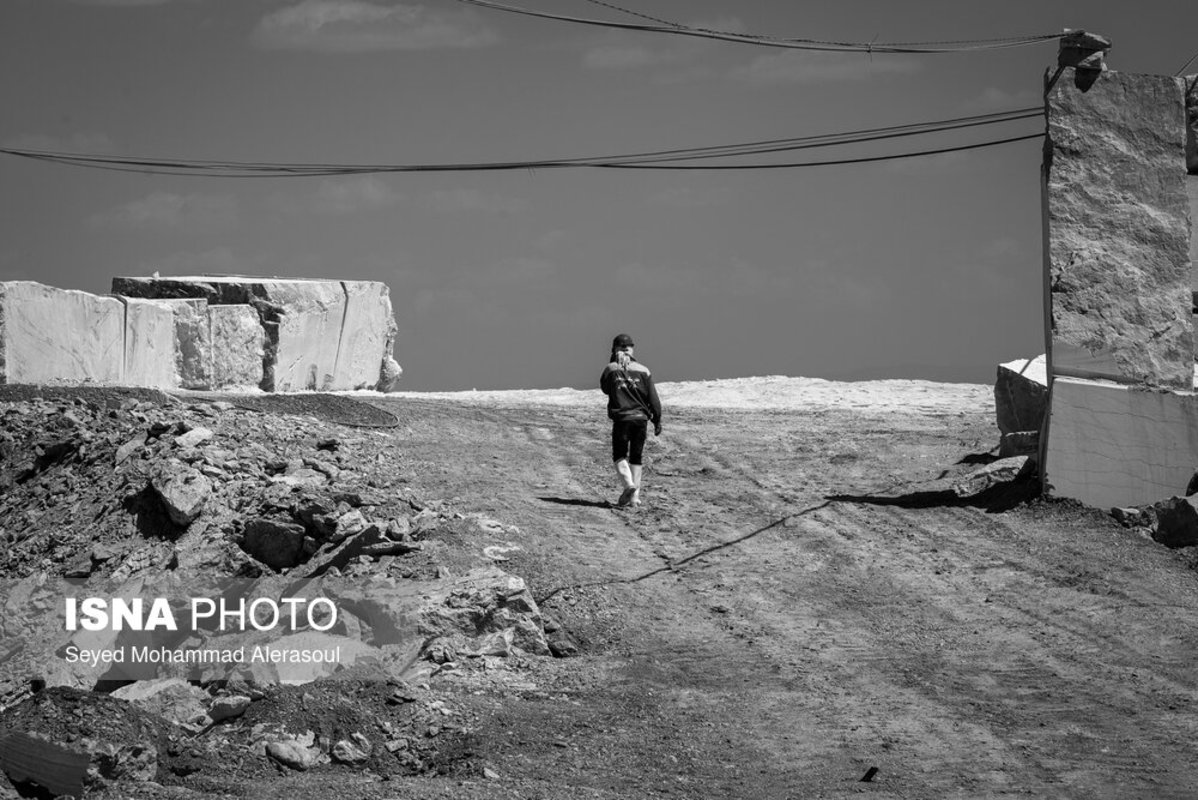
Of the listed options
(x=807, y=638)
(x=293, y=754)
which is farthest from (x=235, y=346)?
(x=293, y=754)

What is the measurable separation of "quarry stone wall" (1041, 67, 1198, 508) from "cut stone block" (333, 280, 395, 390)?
1323cm

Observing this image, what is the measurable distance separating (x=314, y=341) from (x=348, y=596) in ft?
41.9

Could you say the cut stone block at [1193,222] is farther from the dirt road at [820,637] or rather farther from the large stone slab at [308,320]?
the large stone slab at [308,320]

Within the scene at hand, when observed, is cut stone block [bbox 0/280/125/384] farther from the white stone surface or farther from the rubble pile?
the white stone surface

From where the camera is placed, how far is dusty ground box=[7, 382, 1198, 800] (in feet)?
28.9

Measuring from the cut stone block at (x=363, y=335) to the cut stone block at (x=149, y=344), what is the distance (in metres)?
3.55

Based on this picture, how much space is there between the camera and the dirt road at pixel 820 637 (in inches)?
350

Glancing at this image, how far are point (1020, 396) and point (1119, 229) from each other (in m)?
3.09

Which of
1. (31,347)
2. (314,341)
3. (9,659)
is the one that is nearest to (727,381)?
(314,341)

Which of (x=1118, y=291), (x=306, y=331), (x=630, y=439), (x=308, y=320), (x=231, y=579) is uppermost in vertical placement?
(x=1118, y=291)

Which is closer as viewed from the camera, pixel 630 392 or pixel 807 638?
pixel 807 638

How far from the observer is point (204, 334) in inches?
853

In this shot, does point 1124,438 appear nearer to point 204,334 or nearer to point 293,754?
point 293,754

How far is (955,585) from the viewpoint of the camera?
12531 millimetres
